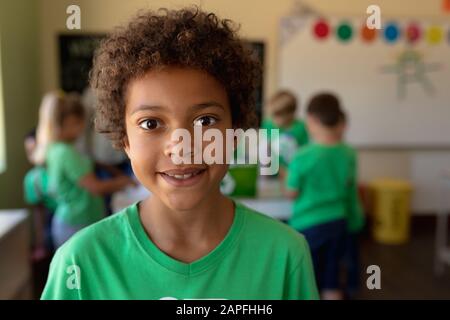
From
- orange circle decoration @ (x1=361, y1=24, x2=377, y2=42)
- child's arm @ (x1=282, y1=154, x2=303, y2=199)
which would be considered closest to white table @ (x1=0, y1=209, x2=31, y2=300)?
orange circle decoration @ (x1=361, y1=24, x2=377, y2=42)

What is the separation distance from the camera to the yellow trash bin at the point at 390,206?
107 inches

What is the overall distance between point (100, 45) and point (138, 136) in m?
0.10

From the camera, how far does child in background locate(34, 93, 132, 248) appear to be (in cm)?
68

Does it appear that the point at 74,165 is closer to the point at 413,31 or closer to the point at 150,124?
the point at 150,124

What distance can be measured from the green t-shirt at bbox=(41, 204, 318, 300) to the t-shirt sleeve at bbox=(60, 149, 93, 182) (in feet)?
1.63

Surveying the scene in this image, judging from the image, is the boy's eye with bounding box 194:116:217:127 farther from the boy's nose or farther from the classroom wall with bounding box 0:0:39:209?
the classroom wall with bounding box 0:0:39:209

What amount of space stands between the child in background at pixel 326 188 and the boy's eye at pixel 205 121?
68cm

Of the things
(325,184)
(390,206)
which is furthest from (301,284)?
(390,206)

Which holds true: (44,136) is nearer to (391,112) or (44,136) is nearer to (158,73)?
(158,73)

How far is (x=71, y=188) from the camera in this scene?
3.19ft

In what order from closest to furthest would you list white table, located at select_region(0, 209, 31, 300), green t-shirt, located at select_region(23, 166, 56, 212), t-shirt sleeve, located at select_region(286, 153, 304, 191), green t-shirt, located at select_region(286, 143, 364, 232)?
white table, located at select_region(0, 209, 31, 300)
green t-shirt, located at select_region(23, 166, 56, 212)
green t-shirt, located at select_region(286, 143, 364, 232)
t-shirt sleeve, located at select_region(286, 153, 304, 191)

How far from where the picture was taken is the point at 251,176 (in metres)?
0.74

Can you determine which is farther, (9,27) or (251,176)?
(251,176)
